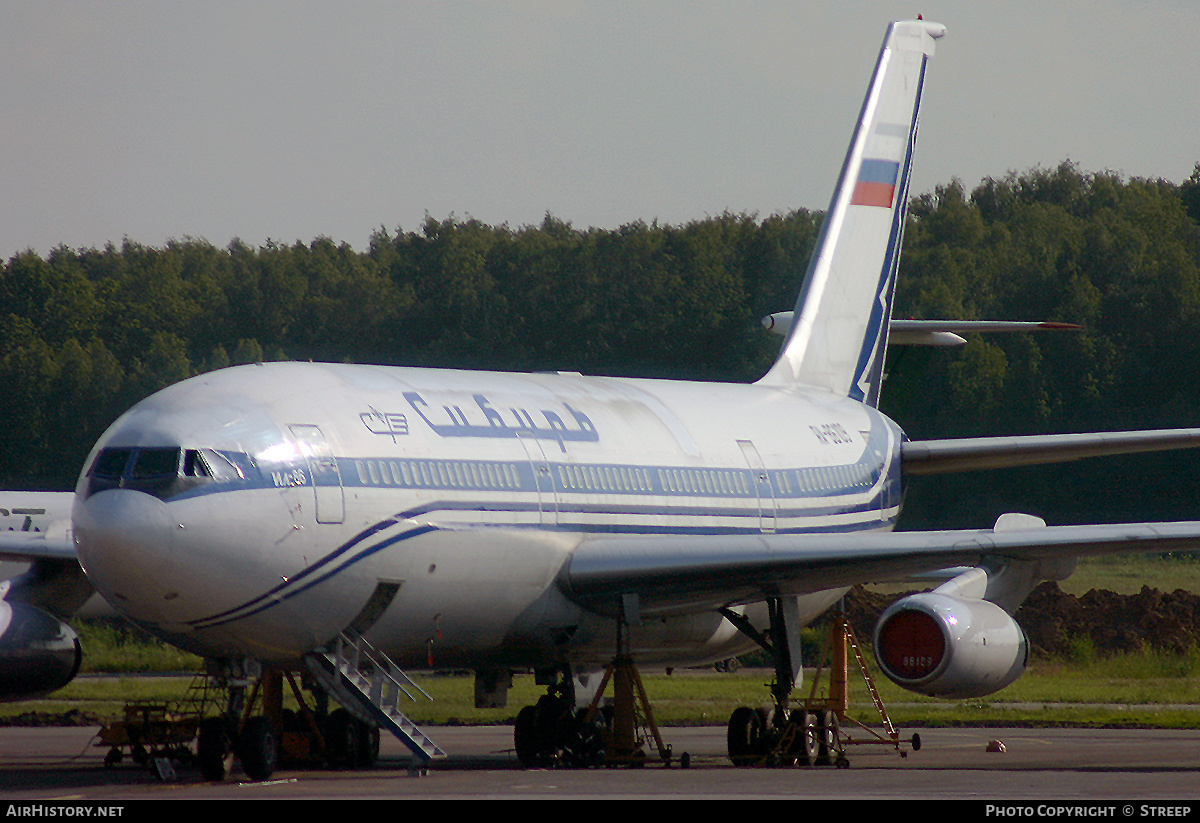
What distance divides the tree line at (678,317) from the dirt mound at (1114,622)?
22.9 metres

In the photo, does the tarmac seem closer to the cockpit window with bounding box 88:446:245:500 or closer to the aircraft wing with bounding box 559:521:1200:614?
the aircraft wing with bounding box 559:521:1200:614

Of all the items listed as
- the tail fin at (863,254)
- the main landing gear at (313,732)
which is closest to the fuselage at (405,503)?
the main landing gear at (313,732)

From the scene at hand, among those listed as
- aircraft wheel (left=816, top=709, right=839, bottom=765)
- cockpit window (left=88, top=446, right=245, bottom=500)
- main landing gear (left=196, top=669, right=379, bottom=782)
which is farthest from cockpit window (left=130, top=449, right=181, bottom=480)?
aircraft wheel (left=816, top=709, right=839, bottom=765)

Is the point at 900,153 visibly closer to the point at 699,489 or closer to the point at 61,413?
the point at 699,489

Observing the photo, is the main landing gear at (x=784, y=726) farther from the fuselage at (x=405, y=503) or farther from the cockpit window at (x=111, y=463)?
the cockpit window at (x=111, y=463)

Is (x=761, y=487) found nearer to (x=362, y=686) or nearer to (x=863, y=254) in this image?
(x=863, y=254)

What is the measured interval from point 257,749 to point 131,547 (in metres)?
2.25

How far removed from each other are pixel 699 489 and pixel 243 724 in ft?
24.3

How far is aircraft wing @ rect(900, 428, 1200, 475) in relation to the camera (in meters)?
22.3

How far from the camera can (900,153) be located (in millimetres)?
29266

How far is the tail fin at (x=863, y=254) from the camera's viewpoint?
27734mm

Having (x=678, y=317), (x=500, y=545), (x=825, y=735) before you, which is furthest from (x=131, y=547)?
(x=678, y=317)
